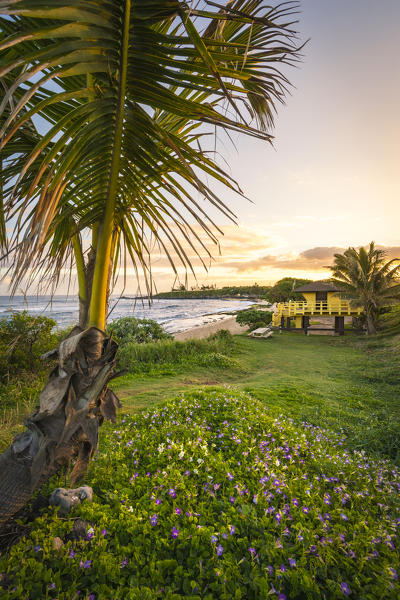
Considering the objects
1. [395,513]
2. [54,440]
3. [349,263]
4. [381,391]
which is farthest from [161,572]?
[349,263]

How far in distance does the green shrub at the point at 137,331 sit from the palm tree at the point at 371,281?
15.0 metres

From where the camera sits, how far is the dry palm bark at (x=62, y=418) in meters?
1.88

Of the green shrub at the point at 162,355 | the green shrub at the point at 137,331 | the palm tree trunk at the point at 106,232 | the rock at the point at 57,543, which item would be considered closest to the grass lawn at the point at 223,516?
the rock at the point at 57,543

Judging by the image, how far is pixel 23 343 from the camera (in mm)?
7609

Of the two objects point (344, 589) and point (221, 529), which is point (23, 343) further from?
point (344, 589)

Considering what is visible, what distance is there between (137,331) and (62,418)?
1281cm

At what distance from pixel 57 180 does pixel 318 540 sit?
3182 mm

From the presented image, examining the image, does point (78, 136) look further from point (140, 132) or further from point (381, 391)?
point (381, 391)

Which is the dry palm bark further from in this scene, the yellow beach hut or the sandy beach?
the yellow beach hut

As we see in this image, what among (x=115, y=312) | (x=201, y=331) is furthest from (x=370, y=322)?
(x=115, y=312)

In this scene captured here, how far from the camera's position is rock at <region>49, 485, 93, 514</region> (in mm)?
2498

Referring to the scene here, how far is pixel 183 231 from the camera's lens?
168 centimetres

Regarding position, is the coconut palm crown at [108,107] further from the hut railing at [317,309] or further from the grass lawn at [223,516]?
the hut railing at [317,309]

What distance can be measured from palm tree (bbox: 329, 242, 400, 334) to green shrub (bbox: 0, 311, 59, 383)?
2036cm
